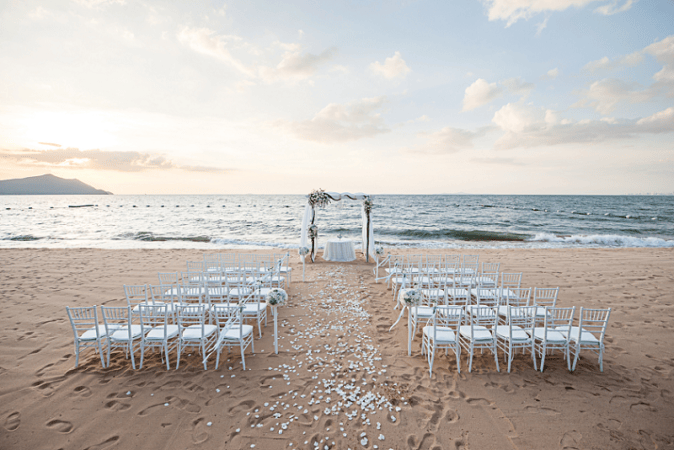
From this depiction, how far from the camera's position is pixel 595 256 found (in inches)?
472

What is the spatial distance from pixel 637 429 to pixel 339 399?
344 cm

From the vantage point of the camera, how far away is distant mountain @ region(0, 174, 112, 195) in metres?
130

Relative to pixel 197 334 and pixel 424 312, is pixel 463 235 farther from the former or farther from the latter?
pixel 197 334

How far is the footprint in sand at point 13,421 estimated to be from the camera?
3.11 meters

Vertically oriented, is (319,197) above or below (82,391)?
above

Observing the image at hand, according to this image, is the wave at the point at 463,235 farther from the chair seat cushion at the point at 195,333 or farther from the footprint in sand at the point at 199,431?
the footprint in sand at the point at 199,431

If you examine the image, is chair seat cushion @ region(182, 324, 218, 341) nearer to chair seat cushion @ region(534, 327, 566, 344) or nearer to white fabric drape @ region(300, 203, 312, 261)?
chair seat cushion @ region(534, 327, 566, 344)

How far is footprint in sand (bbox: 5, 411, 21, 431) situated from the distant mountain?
7419 inches

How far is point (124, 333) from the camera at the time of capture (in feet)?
13.9

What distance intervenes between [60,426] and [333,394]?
3233 mm

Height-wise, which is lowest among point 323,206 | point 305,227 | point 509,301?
point 509,301

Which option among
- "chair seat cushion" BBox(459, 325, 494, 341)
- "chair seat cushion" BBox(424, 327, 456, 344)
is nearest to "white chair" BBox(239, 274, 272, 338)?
"chair seat cushion" BBox(424, 327, 456, 344)

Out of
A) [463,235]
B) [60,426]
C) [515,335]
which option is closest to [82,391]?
[60,426]

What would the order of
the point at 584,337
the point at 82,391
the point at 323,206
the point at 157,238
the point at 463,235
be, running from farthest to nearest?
1. the point at 463,235
2. the point at 157,238
3. the point at 323,206
4. the point at 584,337
5. the point at 82,391
